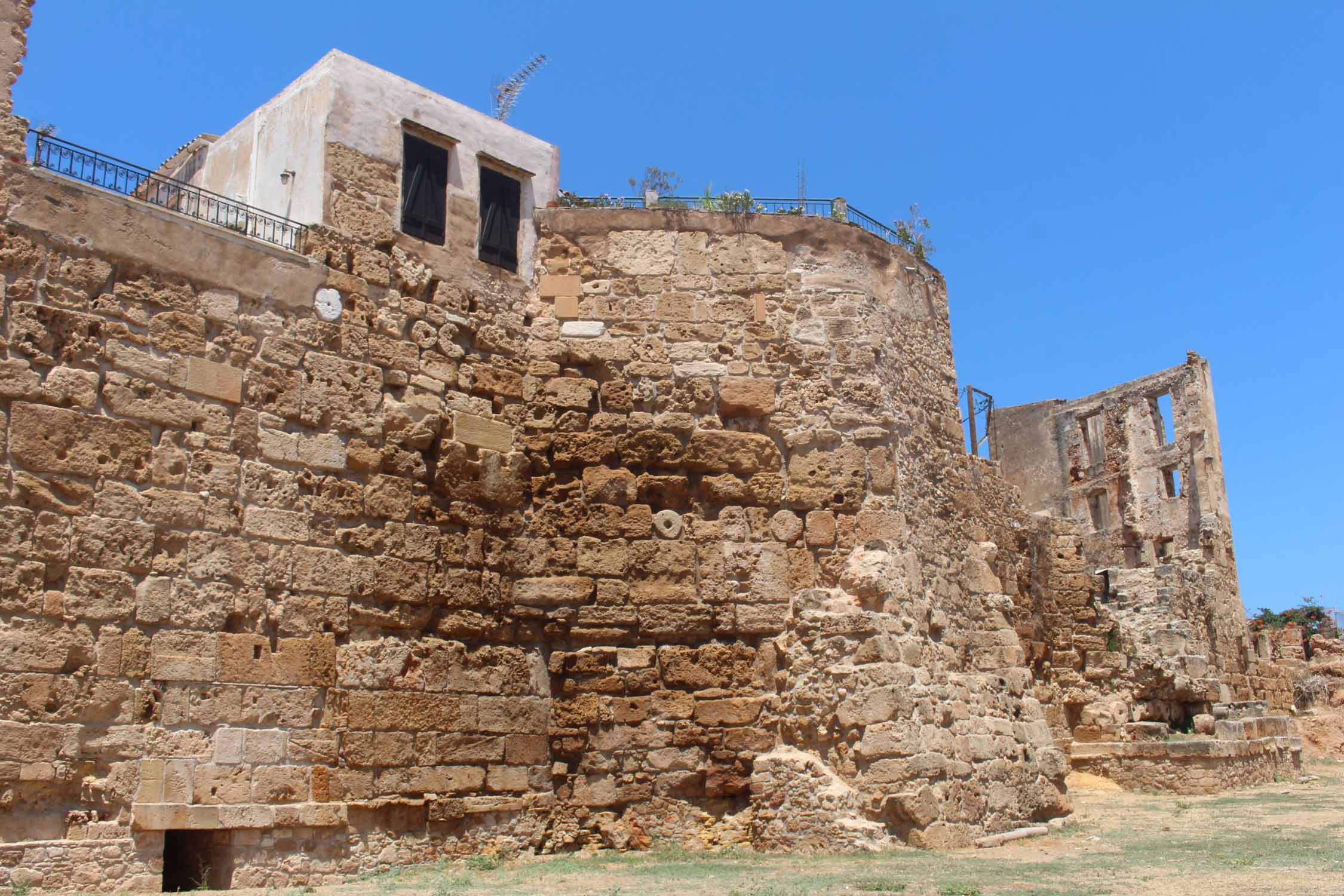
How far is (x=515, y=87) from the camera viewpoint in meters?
11.9

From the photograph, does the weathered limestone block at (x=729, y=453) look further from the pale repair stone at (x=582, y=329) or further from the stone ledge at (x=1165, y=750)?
the stone ledge at (x=1165, y=750)

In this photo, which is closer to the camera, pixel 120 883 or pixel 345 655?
pixel 120 883

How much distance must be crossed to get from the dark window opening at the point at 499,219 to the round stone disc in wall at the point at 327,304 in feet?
5.08

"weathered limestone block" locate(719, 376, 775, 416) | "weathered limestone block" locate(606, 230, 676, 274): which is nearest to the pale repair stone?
"weathered limestone block" locate(606, 230, 676, 274)

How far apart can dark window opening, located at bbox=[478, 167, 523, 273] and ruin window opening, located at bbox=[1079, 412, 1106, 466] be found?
23.3m

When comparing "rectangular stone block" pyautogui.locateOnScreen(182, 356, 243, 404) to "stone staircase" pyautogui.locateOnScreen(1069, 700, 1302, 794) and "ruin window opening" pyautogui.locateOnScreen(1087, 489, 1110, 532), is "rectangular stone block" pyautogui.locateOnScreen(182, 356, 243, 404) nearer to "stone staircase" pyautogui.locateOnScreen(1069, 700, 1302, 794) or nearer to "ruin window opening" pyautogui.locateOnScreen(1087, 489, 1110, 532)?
"stone staircase" pyautogui.locateOnScreen(1069, 700, 1302, 794)

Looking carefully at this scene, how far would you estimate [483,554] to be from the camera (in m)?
9.48

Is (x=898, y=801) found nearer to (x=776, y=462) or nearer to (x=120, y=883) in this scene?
(x=776, y=462)

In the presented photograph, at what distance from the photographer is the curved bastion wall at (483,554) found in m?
7.49

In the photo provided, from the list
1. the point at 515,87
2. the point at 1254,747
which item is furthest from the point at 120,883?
the point at 1254,747

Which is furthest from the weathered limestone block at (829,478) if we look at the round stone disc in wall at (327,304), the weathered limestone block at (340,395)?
the round stone disc in wall at (327,304)

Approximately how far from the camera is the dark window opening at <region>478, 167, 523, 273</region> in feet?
34.0

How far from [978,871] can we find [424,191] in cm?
671

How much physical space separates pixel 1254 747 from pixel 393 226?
1317 cm
